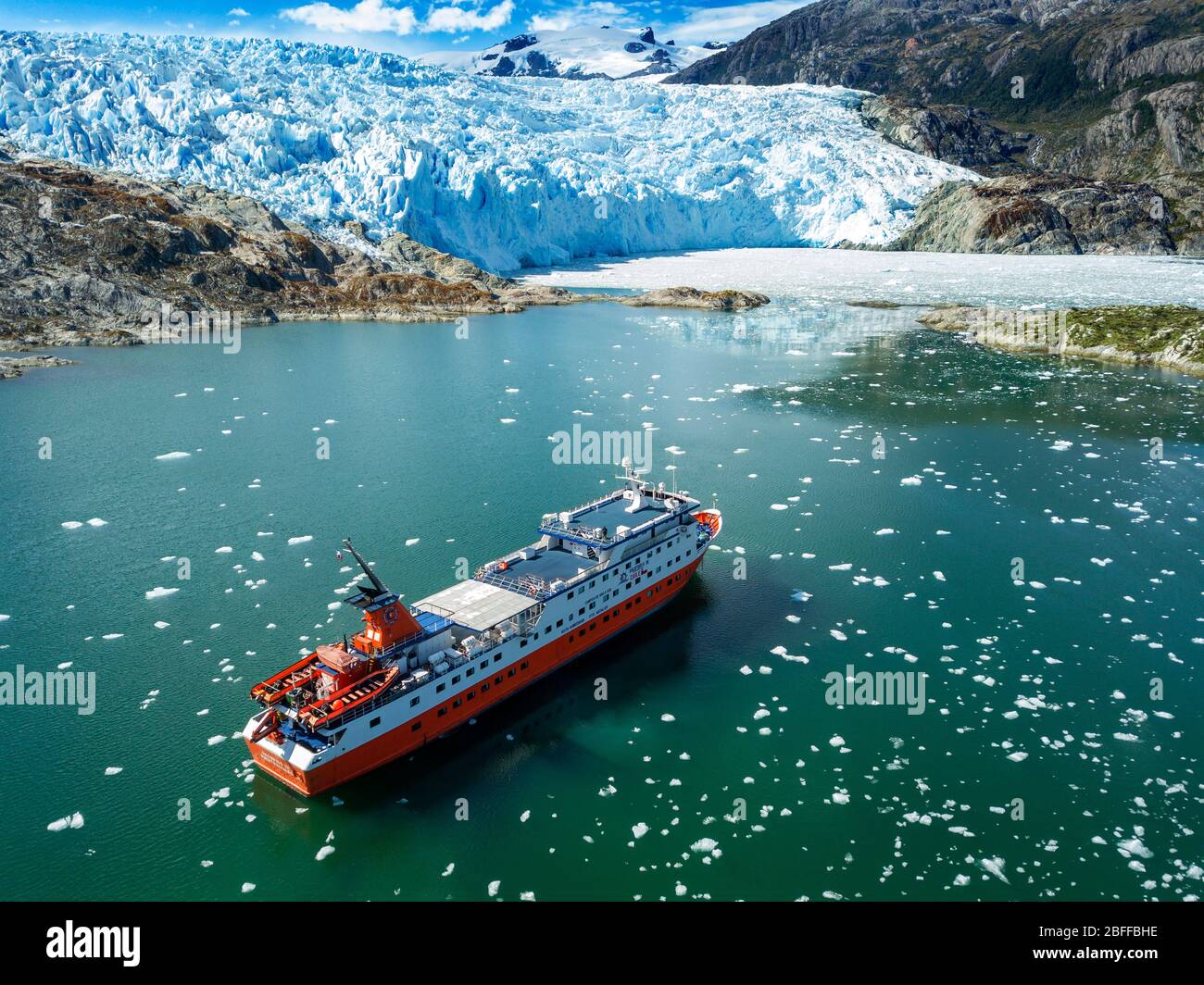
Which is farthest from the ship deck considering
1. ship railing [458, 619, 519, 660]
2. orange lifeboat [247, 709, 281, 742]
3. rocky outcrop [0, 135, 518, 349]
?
rocky outcrop [0, 135, 518, 349]

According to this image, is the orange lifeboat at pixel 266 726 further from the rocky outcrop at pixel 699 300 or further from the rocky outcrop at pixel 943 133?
the rocky outcrop at pixel 943 133

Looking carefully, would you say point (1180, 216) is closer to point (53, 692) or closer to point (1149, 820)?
point (1149, 820)

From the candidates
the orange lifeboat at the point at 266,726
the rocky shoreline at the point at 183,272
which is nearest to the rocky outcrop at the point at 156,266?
the rocky shoreline at the point at 183,272

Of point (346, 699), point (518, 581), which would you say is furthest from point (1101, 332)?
point (346, 699)

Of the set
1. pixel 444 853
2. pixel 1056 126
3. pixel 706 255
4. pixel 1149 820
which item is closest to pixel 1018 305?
pixel 706 255

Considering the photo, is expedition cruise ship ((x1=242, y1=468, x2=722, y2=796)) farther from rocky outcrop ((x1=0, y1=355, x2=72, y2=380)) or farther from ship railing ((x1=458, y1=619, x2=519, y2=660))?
rocky outcrop ((x1=0, y1=355, x2=72, y2=380))

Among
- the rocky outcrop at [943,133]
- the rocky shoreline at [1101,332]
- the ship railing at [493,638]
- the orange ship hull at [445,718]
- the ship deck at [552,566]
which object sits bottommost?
the orange ship hull at [445,718]

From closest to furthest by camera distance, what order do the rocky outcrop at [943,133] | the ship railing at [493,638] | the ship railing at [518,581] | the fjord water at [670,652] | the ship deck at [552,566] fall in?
the fjord water at [670,652] → the ship railing at [493,638] → the ship railing at [518,581] → the ship deck at [552,566] → the rocky outcrop at [943,133]
